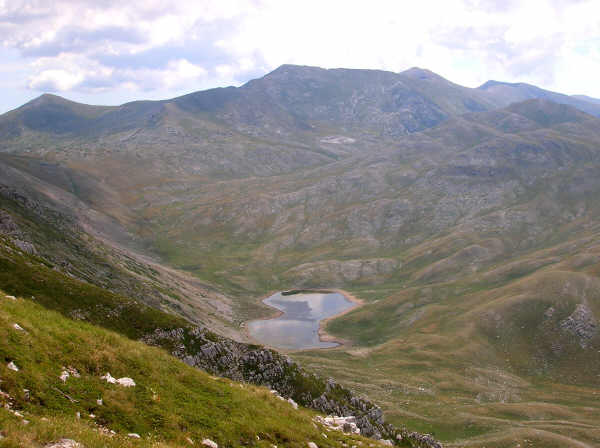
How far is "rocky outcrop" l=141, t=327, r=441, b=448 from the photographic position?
47.4 meters

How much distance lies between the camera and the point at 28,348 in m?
21.5

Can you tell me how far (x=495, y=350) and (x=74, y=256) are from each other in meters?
111

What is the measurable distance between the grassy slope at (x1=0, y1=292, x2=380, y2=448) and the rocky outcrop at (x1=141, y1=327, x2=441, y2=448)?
16.3 meters

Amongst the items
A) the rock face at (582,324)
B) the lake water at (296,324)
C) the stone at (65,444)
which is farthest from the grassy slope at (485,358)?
the stone at (65,444)

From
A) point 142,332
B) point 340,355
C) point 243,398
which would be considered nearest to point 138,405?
point 243,398

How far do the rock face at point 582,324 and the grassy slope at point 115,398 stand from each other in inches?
4570

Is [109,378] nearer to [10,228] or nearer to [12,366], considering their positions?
[12,366]

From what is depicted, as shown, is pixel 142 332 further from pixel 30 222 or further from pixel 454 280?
pixel 454 280

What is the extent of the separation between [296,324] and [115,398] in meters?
151

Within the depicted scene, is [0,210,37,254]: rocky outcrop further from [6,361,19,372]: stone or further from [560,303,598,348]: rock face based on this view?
[560,303,598,348]: rock face

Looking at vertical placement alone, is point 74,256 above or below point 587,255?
above

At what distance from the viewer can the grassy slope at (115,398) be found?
18.1 m

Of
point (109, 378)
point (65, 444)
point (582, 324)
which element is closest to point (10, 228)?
point (109, 378)

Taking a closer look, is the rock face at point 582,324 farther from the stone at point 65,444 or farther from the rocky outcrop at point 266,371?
the stone at point 65,444
